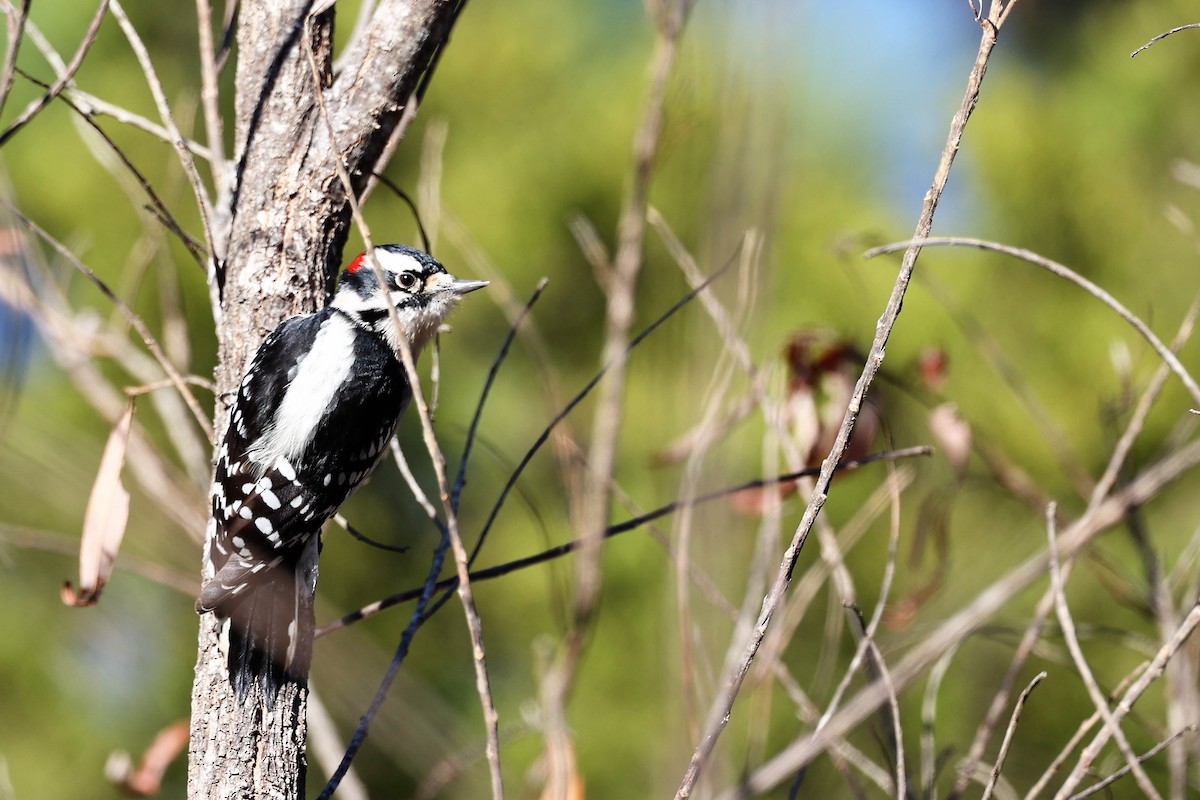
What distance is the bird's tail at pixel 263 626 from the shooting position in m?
1.66

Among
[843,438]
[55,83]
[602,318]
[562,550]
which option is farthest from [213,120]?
[602,318]

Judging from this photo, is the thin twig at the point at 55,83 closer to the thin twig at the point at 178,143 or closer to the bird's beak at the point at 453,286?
the thin twig at the point at 178,143

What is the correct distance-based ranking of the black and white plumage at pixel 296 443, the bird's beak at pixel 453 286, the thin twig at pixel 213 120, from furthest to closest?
the bird's beak at pixel 453 286 → the thin twig at pixel 213 120 → the black and white plumage at pixel 296 443

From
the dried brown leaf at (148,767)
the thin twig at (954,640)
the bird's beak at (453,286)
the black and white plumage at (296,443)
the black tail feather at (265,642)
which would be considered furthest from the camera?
the bird's beak at (453,286)

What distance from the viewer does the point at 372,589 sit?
8758 millimetres

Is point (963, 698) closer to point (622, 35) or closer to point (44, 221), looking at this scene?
point (622, 35)

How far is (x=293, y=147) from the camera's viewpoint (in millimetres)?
1864

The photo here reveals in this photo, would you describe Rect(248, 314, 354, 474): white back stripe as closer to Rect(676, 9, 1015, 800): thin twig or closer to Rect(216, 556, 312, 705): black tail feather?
Rect(216, 556, 312, 705): black tail feather

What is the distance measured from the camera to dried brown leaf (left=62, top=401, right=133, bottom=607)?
6.43 ft

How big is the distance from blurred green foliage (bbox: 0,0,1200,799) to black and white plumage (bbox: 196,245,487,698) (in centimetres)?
402

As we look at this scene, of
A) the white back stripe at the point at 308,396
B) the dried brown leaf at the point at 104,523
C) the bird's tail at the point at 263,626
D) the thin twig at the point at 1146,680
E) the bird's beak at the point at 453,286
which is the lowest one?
the thin twig at the point at 1146,680

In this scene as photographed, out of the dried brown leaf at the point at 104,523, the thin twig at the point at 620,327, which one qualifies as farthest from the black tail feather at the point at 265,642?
the thin twig at the point at 620,327

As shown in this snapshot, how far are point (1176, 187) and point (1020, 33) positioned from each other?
10.2 ft

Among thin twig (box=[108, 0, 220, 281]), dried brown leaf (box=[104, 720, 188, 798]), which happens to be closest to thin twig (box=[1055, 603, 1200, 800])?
thin twig (box=[108, 0, 220, 281])
